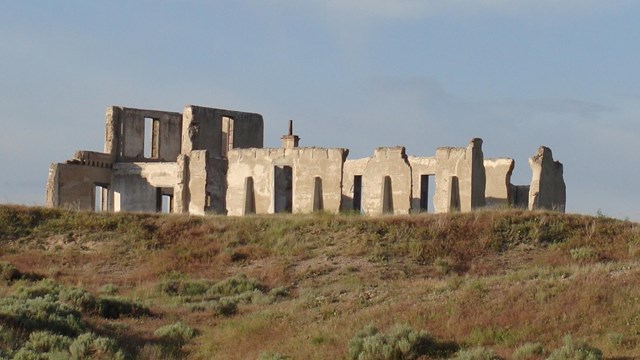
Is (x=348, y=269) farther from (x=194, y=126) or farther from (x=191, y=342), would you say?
(x=194, y=126)

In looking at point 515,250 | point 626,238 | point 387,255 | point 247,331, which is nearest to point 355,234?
point 387,255

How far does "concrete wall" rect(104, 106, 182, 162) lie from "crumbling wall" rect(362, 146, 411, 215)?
32.9ft

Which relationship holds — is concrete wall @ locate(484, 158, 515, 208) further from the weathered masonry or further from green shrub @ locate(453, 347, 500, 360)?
green shrub @ locate(453, 347, 500, 360)

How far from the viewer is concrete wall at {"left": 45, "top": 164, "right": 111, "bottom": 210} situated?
4341cm

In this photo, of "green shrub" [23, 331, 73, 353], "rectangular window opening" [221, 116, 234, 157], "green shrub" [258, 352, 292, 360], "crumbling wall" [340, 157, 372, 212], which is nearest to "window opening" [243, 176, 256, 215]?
"crumbling wall" [340, 157, 372, 212]

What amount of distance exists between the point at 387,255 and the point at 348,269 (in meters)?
1.61

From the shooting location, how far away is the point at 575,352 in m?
18.7

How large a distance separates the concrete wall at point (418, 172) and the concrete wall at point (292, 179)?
7.36 feet

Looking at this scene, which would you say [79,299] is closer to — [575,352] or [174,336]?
[174,336]

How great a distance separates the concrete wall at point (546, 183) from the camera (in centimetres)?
3916

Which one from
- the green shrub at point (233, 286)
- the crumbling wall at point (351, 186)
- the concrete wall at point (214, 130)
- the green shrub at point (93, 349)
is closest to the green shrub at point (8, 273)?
the green shrub at point (233, 286)

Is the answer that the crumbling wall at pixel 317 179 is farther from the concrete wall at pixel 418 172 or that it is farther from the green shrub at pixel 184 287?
the green shrub at pixel 184 287

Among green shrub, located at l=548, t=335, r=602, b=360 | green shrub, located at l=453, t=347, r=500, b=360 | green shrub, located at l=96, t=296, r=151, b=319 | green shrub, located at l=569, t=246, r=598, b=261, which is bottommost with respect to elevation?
green shrub, located at l=96, t=296, r=151, b=319

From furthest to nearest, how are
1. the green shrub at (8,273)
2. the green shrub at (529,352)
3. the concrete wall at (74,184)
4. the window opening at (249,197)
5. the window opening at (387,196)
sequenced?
1. the concrete wall at (74,184)
2. the window opening at (249,197)
3. the window opening at (387,196)
4. the green shrub at (8,273)
5. the green shrub at (529,352)
